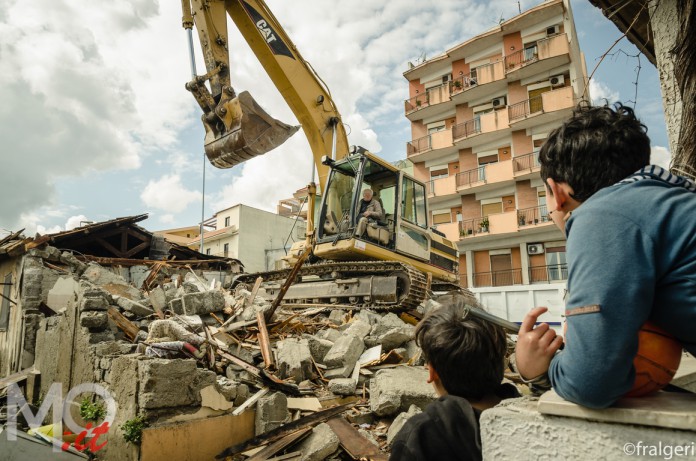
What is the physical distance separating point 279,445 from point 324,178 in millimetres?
7579

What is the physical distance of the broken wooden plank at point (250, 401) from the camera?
13.4ft

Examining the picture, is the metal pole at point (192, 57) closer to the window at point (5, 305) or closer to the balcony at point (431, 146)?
the window at point (5, 305)

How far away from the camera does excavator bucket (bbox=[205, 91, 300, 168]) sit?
8148mm

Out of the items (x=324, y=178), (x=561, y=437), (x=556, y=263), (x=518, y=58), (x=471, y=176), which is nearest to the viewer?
(x=561, y=437)

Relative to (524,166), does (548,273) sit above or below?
below

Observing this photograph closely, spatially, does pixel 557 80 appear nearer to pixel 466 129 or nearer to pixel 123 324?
pixel 466 129

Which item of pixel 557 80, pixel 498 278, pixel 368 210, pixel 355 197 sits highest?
pixel 557 80

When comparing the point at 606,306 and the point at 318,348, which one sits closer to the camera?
A: the point at 606,306

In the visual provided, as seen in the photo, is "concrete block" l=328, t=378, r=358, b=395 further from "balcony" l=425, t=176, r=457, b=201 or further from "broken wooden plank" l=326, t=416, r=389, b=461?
"balcony" l=425, t=176, r=457, b=201

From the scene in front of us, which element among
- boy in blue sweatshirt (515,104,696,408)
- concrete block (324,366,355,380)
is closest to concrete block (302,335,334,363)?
concrete block (324,366,355,380)

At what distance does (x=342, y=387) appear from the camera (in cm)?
488

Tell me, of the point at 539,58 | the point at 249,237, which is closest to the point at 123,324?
the point at 539,58

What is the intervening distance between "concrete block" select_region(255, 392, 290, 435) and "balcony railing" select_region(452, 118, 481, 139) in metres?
23.1

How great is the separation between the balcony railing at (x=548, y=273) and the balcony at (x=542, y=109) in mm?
7468
